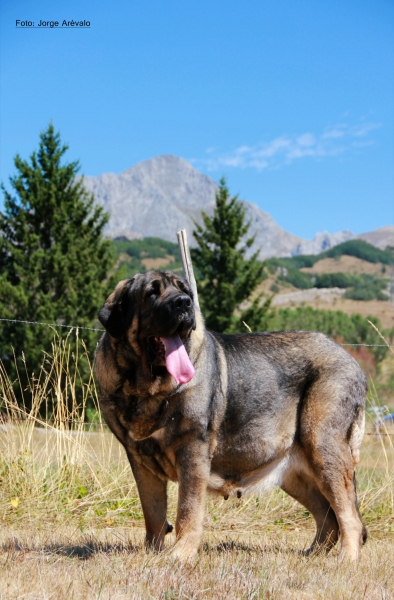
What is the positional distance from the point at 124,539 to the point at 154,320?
203cm

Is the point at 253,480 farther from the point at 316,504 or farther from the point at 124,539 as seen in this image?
the point at 124,539

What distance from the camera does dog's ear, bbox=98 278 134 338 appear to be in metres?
4.10

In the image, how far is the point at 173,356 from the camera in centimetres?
394

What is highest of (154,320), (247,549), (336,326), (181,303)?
(181,303)

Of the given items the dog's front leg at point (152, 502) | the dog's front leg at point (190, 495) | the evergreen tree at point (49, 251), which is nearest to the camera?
the dog's front leg at point (190, 495)

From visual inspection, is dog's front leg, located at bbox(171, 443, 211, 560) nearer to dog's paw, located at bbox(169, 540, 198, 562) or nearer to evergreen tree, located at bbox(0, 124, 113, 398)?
dog's paw, located at bbox(169, 540, 198, 562)

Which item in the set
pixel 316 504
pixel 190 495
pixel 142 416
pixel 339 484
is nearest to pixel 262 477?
pixel 339 484

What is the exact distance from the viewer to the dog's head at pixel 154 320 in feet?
12.8

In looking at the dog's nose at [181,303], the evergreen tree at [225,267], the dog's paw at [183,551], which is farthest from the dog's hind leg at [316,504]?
the evergreen tree at [225,267]

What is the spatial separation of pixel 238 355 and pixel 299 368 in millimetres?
502

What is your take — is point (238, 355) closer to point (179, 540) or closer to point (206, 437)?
point (206, 437)

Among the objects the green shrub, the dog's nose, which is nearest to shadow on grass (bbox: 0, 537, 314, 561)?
the dog's nose

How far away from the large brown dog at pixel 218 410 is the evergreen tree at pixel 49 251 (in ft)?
74.3

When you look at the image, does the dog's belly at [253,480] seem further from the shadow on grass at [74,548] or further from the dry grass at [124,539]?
the shadow on grass at [74,548]
